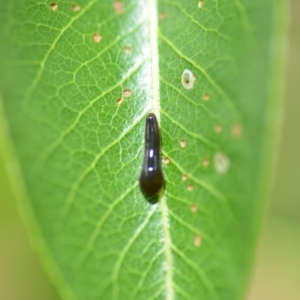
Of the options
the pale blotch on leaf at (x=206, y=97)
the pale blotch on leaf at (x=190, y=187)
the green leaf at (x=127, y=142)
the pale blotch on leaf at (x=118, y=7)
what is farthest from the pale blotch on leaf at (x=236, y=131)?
the pale blotch on leaf at (x=118, y=7)

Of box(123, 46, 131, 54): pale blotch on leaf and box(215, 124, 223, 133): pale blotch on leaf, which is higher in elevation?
box(123, 46, 131, 54): pale blotch on leaf

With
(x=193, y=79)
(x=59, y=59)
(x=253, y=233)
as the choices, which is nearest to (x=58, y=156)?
(x=59, y=59)

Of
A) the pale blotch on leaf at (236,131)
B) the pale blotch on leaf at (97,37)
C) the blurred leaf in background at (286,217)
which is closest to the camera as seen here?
the pale blotch on leaf at (236,131)

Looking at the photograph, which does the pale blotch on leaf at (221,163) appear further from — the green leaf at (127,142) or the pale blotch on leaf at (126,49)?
the pale blotch on leaf at (126,49)

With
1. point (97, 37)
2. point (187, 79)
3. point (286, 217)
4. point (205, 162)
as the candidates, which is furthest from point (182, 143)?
point (286, 217)

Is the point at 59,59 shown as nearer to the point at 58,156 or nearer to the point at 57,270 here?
the point at 58,156

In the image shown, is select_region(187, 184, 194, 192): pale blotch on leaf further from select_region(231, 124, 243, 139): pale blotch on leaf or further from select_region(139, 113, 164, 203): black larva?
select_region(231, 124, 243, 139): pale blotch on leaf

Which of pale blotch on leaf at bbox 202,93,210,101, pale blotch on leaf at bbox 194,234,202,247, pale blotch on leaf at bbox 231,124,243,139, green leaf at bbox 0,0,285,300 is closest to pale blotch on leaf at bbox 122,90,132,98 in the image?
green leaf at bbox 0,0,285,300
